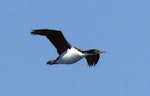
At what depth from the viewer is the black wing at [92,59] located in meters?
28.9

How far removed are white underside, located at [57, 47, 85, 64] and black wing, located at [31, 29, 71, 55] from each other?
0.42 m

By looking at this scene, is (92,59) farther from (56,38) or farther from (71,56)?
(56,38)

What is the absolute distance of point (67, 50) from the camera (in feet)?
89.1

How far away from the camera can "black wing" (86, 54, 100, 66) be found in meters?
28.9

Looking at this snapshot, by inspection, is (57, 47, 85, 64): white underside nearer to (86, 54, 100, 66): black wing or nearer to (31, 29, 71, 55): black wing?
(31, 29, 71, 55): black wing

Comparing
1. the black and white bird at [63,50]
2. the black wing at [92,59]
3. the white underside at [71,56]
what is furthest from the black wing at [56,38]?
the black wing at [92,59]

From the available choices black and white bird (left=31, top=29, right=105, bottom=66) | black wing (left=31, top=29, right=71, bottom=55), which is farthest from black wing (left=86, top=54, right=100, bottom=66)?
black wing (left=31, top=29, right=71, bottom=55)

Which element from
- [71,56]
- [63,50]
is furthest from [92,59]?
[71,56]

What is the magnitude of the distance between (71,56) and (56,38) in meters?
1.25

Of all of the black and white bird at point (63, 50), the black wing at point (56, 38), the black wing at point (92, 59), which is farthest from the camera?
the black wing at point (92, 59)

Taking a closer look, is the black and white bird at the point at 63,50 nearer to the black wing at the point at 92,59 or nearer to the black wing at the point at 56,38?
the black wing at the point at 56,38

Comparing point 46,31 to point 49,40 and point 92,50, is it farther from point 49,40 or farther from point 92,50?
point 92,50

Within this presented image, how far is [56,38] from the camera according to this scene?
2695cm

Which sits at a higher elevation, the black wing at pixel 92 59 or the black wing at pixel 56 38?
the black wing at pixel 56 38
